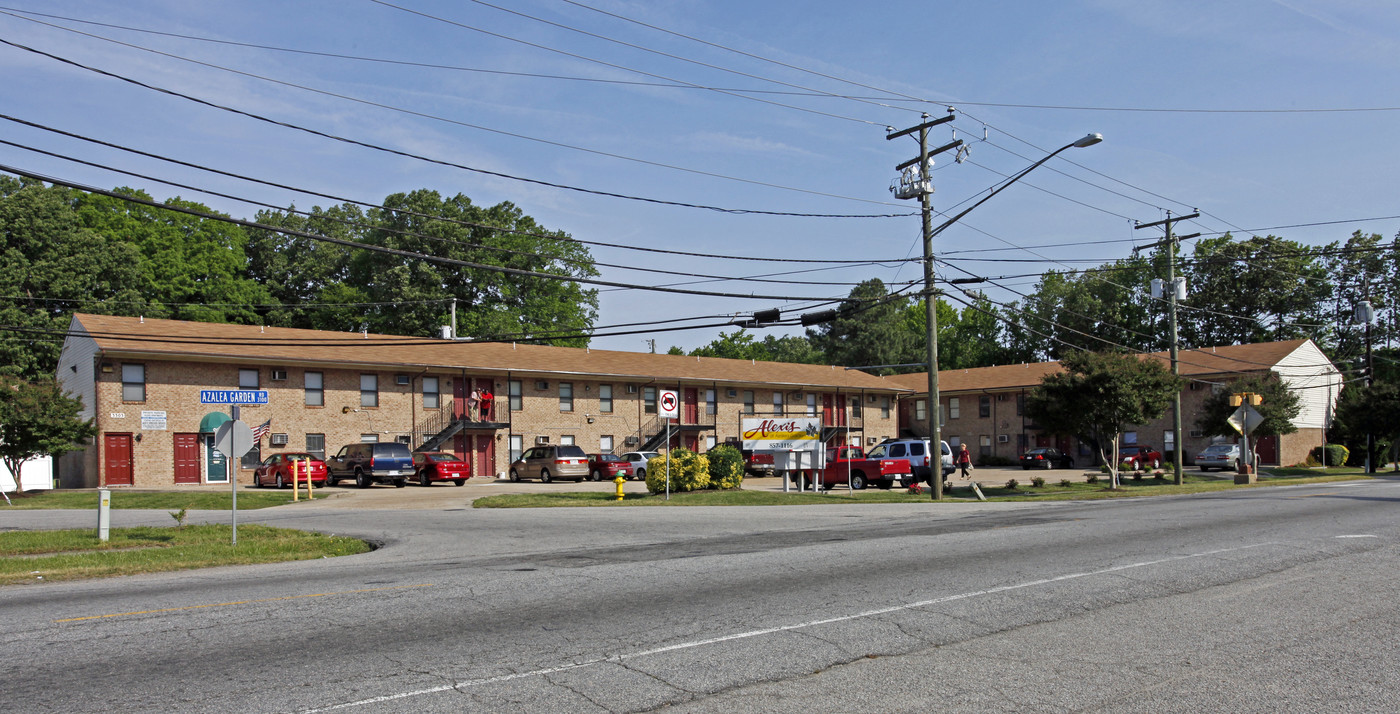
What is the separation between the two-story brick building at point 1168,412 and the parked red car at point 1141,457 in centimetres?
199

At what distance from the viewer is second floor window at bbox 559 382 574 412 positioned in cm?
4931

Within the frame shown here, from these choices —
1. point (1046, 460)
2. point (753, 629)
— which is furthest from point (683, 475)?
point (1046, 460)

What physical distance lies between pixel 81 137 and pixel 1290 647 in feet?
53.8

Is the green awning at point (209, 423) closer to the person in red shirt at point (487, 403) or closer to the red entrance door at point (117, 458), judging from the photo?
the red entrance door at point (117, 458)

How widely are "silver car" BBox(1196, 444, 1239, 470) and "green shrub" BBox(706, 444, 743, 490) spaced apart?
102 feet

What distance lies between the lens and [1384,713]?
5.64 m

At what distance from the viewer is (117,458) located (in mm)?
36562

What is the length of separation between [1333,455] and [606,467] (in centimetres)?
4320

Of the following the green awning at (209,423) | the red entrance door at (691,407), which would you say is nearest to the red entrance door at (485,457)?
the red entrance door at (691,407)

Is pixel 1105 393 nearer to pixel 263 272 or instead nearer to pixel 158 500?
pixel 158 500

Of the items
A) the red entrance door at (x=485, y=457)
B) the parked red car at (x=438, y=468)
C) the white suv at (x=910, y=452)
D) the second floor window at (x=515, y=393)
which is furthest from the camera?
the second floor window at (x=515, y=393)

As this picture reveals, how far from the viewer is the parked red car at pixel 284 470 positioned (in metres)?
36.1

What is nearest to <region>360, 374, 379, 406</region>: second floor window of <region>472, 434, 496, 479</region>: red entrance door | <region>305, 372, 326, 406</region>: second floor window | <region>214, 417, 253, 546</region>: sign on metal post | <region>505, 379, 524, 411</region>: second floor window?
<region>305, 372, 326, 406</region>: second floor window

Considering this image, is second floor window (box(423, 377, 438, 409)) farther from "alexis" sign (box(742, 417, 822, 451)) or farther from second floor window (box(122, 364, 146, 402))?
"alexis" sign (box(742, 417, 822, 451))
